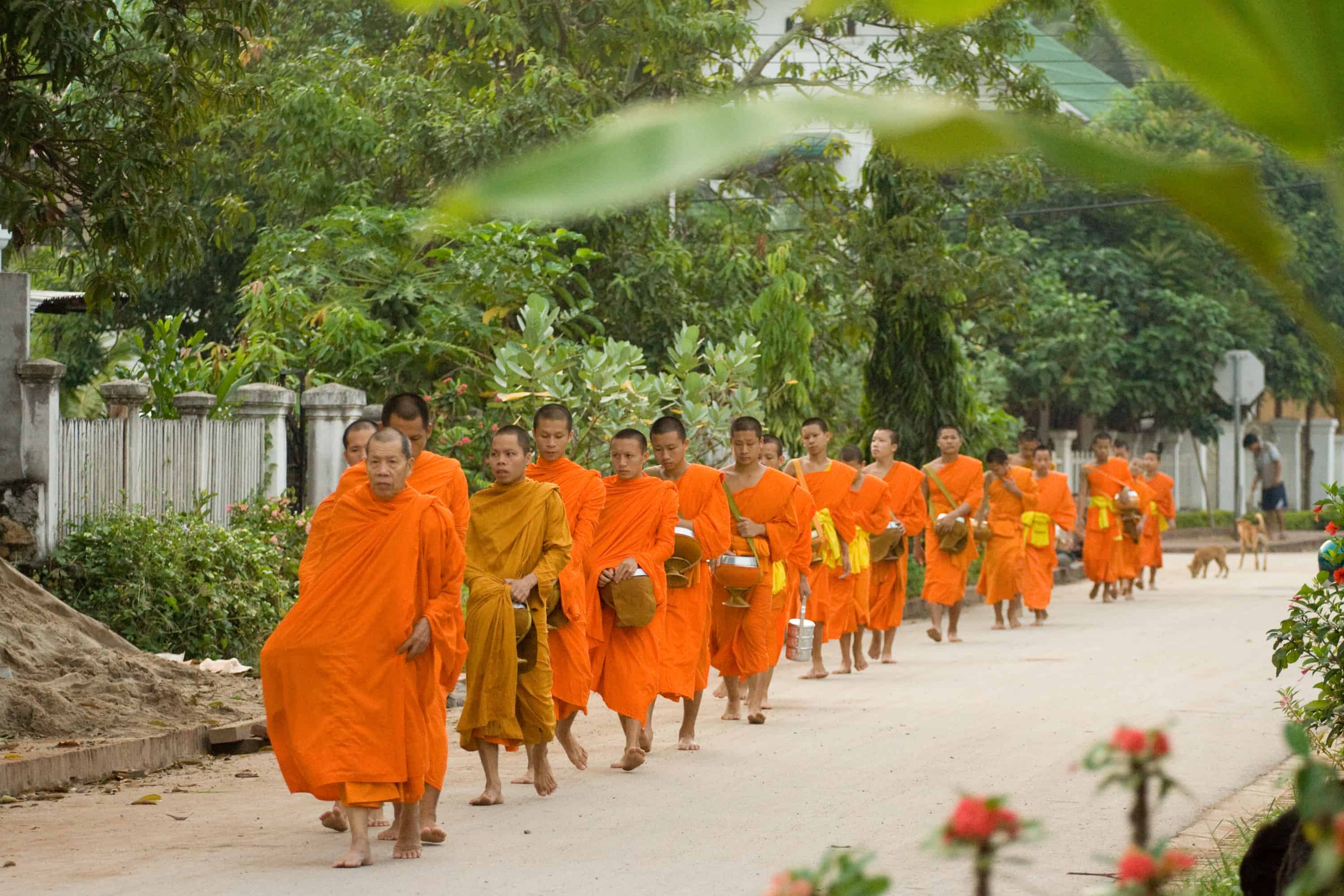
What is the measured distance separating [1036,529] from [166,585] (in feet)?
34.0

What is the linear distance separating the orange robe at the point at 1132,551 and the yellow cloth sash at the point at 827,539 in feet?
30.0

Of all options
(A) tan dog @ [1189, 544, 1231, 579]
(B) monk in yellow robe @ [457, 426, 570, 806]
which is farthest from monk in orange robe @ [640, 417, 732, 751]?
(A) tan dog @ [1189, 544, 1231, 579]

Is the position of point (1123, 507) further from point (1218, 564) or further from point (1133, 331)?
point (1133, 331)

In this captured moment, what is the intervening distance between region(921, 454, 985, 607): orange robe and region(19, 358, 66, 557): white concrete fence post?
25.6 ft

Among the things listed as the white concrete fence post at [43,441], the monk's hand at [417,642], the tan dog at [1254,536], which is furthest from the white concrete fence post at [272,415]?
the tan dog at [1254,536]

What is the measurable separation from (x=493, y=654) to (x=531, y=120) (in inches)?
395

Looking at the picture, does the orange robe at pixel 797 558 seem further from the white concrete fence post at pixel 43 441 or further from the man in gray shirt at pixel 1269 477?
the man in gray shirt at pixel 1269 477

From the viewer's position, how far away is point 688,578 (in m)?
9.63

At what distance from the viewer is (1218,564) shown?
25547 mm

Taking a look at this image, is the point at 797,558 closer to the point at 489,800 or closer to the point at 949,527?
the point at 489,800

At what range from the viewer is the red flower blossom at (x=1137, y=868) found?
1362 mm

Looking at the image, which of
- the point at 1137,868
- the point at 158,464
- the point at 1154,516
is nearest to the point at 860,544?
the point at 158,464

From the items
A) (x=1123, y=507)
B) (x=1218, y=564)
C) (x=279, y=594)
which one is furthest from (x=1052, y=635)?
(x=1218, y=564)

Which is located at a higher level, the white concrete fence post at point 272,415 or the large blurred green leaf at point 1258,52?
the white concrete fence post at point 272,415
